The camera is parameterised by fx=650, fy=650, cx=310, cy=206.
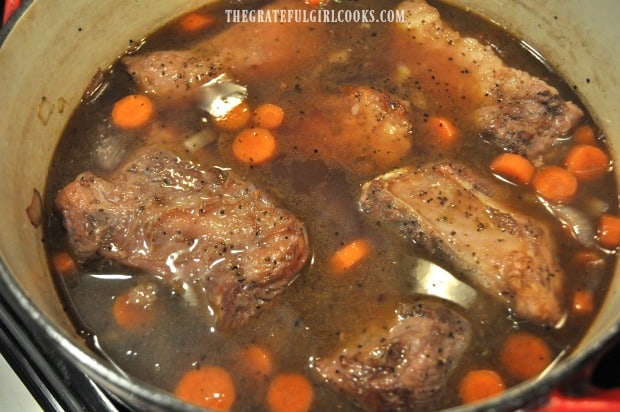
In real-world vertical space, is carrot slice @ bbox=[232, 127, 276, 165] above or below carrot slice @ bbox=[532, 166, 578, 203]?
below

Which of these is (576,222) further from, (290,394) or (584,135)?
(290,394)

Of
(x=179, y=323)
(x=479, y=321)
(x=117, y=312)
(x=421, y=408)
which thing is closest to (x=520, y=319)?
(x=479, y=321)

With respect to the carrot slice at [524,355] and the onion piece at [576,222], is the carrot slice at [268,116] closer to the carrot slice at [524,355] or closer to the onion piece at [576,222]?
the onion piece at [576,222]

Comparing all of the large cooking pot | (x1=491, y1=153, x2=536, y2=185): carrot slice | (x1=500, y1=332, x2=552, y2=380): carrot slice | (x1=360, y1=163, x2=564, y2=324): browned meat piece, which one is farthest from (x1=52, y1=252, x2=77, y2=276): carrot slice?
(x1=491, y1=153, x2=536, y2=185): carrot slice

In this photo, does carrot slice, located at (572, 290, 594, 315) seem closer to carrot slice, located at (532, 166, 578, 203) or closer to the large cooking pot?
the large cooking pot

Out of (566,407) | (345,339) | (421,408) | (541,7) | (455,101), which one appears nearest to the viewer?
(566,407)

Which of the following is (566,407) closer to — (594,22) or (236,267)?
(236,267)
